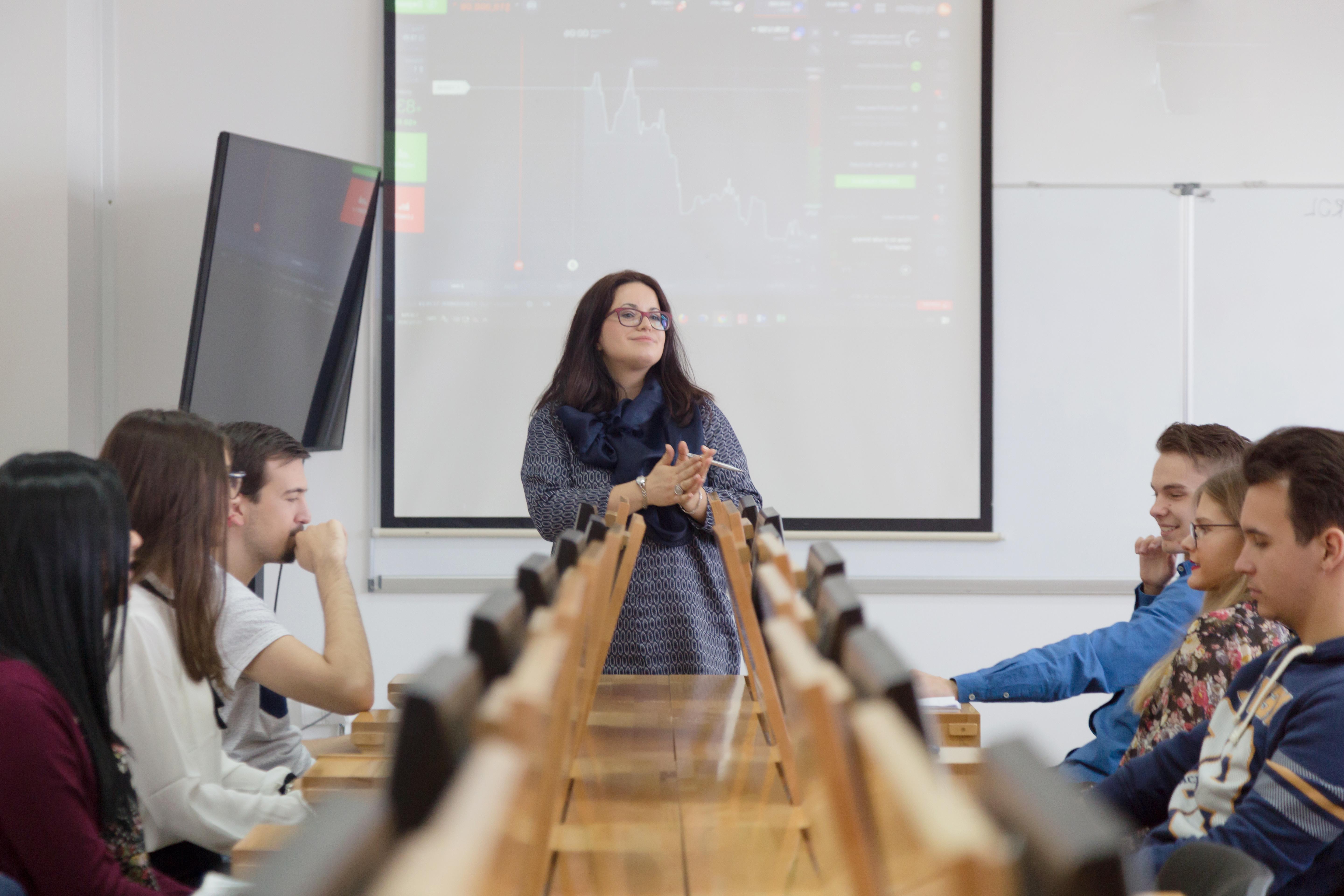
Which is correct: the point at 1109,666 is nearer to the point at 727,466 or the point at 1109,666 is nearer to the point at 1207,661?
the point at 1207,661

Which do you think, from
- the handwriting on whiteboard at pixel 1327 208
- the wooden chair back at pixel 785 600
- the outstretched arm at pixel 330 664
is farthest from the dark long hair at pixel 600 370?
the handwriting on whiteboard at pixel 1327 208

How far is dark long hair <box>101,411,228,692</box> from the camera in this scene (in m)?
1.70

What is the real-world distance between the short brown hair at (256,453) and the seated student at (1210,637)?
173 centimetres

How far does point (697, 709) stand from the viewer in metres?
1.87

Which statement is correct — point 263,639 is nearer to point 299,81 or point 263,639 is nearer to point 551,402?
point 551,402

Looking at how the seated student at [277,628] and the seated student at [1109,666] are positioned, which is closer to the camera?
the seated student at [277,628]

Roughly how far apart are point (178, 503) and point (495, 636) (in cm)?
114

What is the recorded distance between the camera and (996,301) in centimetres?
387

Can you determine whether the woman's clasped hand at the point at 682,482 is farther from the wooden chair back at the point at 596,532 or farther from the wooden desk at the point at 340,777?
the wooden desk at the point at 340,777

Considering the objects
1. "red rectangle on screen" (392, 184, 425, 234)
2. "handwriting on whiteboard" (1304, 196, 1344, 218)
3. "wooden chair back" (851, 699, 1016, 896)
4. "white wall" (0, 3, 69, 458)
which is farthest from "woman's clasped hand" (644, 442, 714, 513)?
"handwriting on whiteboard" (1304, 196, 1344, 218)

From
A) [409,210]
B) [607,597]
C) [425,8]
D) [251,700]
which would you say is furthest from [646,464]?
[425,8]

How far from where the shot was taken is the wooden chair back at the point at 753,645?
57.5 inches

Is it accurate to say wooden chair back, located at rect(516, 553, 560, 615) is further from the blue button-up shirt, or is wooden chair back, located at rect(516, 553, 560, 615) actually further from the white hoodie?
the blue button-up shirt

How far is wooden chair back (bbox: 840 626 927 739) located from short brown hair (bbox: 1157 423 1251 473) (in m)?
1.88
